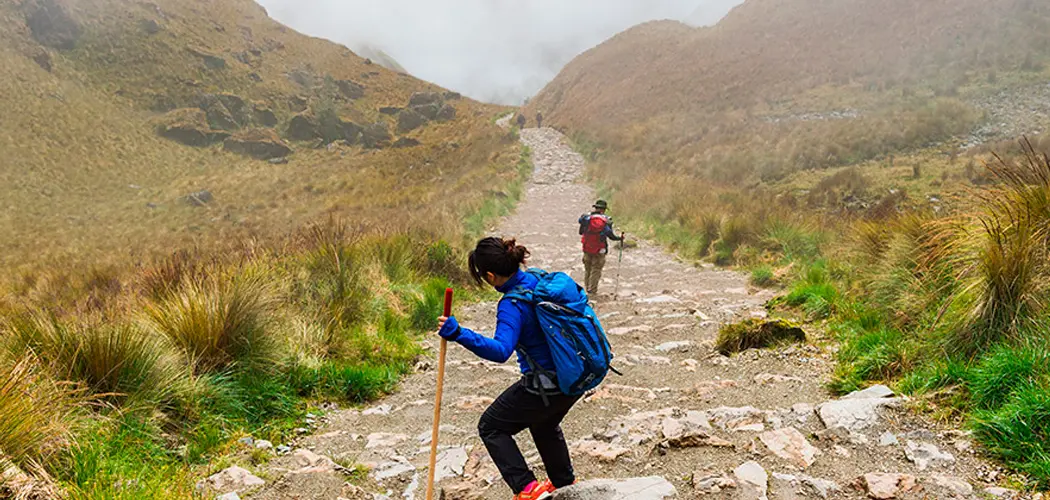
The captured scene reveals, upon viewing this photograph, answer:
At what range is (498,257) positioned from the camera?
2.79 meters

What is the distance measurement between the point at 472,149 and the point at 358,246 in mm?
29742

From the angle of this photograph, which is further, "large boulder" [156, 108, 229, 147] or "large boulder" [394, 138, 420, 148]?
"large boulder" [394, 138, 420, 148]

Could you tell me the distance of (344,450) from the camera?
4.00m

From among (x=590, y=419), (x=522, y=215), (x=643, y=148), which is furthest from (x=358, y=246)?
(x=643, y=148)

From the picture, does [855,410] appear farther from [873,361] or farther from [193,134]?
[193,134]

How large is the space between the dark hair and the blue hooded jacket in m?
0.09

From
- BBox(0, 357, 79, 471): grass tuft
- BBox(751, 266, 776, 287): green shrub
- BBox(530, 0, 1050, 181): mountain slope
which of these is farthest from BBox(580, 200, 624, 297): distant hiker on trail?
BBox(530, 0, 1050, 181): mountain slope

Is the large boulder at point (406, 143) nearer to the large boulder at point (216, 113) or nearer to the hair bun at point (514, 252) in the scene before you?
the large boulder at point (216, 113)

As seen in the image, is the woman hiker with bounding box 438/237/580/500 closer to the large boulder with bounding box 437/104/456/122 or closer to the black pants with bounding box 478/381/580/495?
the black pants with bounding box 478/381/580/495

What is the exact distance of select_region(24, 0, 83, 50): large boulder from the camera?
4841cm

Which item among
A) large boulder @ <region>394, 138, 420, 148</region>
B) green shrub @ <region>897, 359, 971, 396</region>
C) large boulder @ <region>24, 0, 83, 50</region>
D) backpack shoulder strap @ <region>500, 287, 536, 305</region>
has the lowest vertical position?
green shrub @ <region>897, 359, 971, 396</region>

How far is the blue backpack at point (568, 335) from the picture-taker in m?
2.70

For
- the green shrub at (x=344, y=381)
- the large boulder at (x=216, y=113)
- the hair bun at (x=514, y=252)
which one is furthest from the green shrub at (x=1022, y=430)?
the large boulder at (x=216, y=113)

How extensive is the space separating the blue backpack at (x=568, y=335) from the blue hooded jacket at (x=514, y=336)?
2.1 inches
